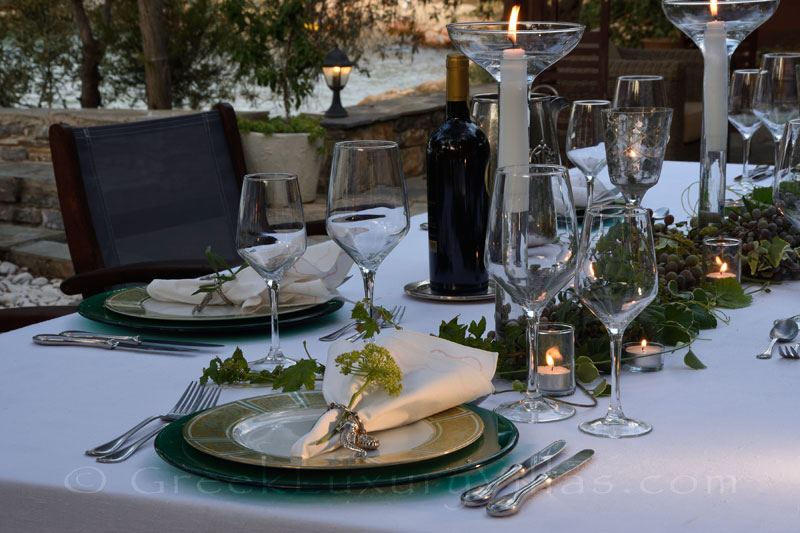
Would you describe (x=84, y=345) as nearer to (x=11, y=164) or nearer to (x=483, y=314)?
(x=483, y=314)

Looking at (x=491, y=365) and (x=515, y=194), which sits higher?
(x=515, y=194)

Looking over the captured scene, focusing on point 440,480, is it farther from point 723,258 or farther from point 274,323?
point 723,258

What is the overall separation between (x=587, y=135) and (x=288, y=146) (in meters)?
3.44

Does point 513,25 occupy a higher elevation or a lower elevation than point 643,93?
higher

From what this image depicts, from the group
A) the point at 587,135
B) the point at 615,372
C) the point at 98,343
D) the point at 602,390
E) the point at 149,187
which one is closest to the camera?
the point at 615,372

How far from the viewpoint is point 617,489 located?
80 cm

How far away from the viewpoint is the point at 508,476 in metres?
0.80

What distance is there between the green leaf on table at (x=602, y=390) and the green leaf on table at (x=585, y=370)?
0.02 m

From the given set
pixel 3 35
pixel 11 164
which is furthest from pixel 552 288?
pixel 3 35

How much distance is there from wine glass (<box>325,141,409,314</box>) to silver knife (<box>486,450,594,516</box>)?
1.30ft

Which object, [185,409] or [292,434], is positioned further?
[185,409]

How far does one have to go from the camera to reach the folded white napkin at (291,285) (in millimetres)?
1329

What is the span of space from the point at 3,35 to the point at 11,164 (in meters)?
2.48

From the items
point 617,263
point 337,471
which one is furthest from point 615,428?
point 337,471
